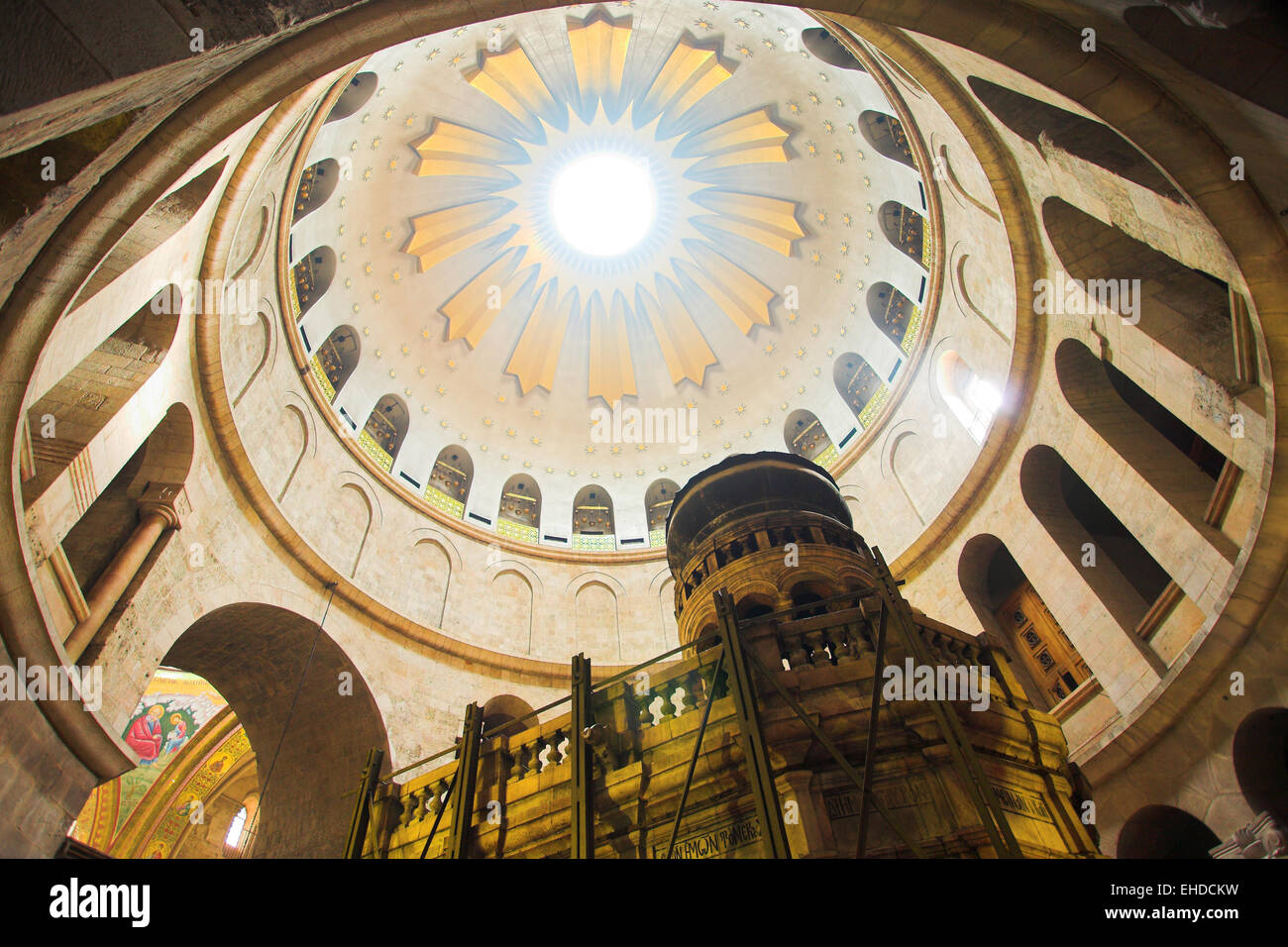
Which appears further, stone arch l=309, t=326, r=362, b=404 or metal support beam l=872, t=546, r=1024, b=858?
stone arch l=309, t=326, r=362, b=404

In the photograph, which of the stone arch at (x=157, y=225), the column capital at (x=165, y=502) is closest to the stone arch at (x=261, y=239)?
the stone arch at (x=157, y=225)

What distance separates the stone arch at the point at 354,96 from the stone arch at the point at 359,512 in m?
7.66

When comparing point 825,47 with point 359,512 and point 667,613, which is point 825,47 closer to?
point 667,613

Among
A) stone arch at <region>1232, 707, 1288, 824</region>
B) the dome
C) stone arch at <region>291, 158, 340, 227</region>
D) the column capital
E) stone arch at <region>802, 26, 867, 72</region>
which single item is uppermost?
stone arch at <region>291, 158, 340, 227</region>

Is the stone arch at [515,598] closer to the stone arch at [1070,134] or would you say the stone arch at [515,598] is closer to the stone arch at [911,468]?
the stone arch at [911,468]

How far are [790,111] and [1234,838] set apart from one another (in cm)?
1732

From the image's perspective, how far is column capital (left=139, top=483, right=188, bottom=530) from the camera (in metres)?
9.86

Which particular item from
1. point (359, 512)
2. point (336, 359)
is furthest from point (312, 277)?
point (359, 512)

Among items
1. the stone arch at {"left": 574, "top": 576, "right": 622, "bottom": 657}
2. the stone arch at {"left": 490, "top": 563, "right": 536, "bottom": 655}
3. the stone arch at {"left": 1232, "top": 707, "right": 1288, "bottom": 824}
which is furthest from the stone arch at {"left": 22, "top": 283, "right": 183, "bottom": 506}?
the stone arch at {"left": 1232, "top": 707, "right": 1288, "bottom": 824}

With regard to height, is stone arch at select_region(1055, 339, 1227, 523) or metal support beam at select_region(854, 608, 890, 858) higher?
stone arch at select_region(1055, 339, 1227, 523)

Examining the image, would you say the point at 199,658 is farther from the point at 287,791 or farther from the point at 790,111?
the point at 790,111

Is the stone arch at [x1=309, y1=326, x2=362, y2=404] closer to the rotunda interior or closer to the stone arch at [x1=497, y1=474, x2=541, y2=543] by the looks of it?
the rotunda interior

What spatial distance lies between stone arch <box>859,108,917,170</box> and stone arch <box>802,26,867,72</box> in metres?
1.94

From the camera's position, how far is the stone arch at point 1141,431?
377 inches
